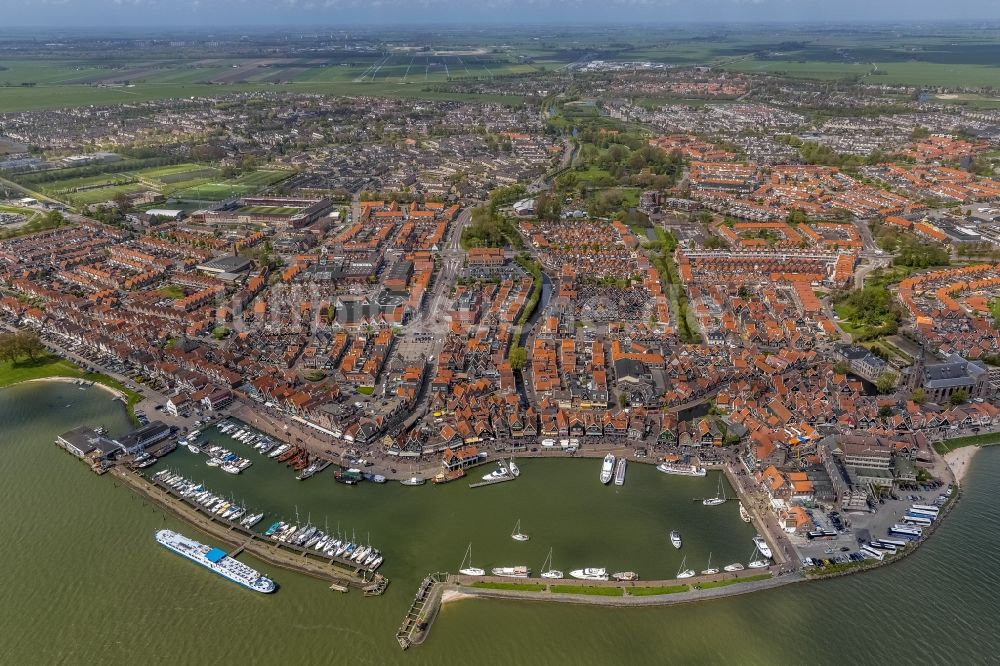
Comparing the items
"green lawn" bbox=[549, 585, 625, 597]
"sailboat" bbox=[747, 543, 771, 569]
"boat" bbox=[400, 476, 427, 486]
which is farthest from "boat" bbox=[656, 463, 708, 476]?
"boat" bbox=[400, 476, 427, 486]

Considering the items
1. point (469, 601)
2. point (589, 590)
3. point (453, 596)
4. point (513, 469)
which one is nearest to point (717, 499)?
point (589, 590)

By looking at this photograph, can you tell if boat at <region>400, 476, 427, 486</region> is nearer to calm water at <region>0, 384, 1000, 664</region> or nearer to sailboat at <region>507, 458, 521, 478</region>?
calm water at <region>0, 384, 1000, 664</region>

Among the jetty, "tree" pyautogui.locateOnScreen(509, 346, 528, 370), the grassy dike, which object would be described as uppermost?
"tree" pyautogui.locateOnScreen(509, 346, 528, 370)

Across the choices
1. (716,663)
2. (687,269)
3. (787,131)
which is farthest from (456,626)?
(787,131)

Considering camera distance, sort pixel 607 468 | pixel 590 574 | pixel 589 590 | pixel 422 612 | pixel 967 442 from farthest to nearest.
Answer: pixel 967 442 < pixel 607 468 < pixel 590 574 < pixel 589 590 < pixel 422 612

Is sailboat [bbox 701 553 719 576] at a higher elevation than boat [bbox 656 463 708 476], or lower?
lower

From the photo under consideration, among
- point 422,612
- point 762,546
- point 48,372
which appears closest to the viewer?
point 422,612

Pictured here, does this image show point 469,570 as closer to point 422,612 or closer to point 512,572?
point 512,572
